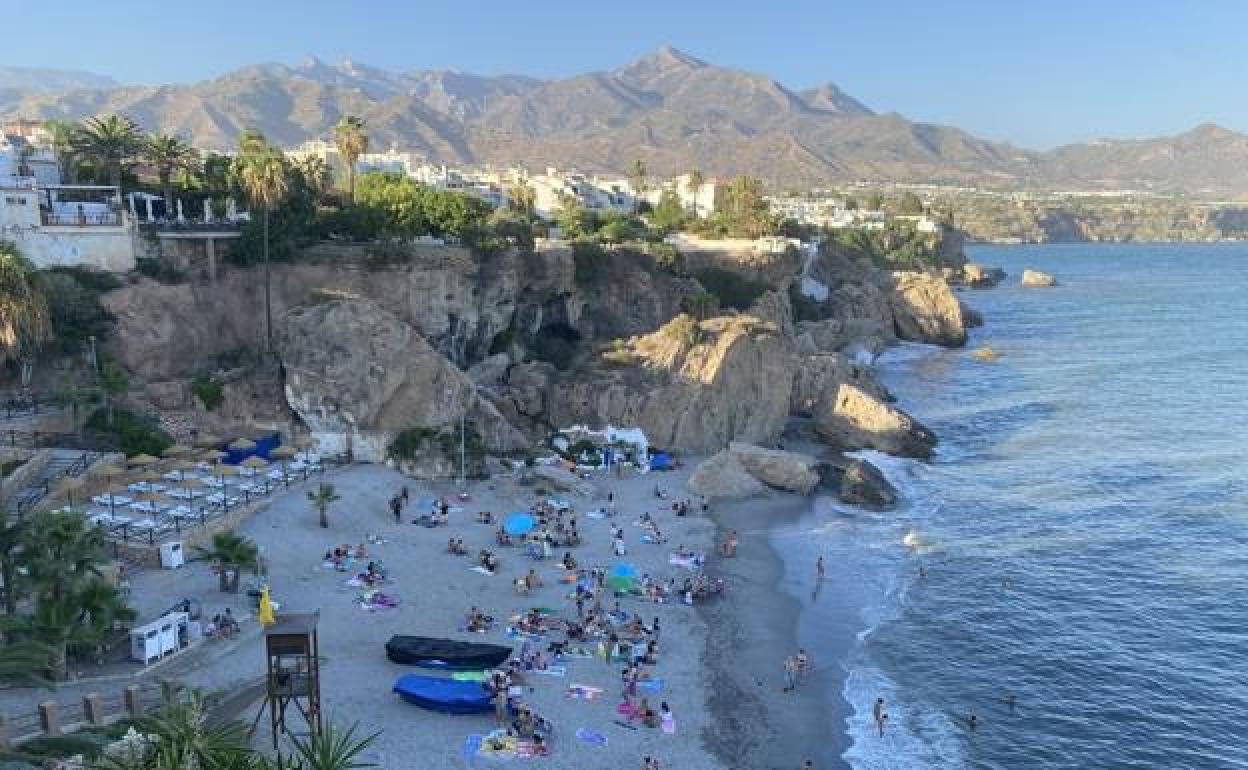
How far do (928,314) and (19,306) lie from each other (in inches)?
3162

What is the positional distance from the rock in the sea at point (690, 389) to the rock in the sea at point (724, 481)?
590 cm

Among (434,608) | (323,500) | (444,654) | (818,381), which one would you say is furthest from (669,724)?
(818,381)

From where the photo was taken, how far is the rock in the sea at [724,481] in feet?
142

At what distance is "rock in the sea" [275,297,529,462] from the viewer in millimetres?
41344

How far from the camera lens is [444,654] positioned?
2523cm

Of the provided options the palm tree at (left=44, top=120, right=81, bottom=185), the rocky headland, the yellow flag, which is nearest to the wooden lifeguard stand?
the yellow flag

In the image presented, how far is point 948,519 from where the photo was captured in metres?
40.6

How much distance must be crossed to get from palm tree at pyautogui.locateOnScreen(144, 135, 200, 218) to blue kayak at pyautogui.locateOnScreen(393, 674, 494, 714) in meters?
35.9

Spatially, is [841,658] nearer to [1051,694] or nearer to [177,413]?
[1051,694]

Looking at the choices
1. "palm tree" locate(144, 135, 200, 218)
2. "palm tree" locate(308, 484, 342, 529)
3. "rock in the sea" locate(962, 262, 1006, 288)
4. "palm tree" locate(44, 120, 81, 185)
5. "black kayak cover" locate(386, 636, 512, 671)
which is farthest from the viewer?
"rock in the sea" locate(962, 262, 1006, 288)

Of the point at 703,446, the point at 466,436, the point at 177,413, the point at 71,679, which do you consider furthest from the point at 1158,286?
the point at 71,679

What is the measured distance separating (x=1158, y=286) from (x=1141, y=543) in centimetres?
12538

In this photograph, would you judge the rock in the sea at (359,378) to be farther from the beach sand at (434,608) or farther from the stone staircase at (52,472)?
the stone staircase at (52,472)

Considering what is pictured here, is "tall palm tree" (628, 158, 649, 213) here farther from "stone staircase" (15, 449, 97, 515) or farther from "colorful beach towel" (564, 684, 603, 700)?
"colorful beach towel" (564, 684, 603, 700)
